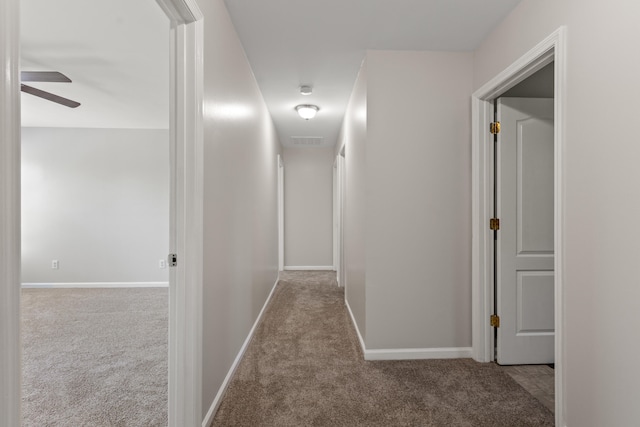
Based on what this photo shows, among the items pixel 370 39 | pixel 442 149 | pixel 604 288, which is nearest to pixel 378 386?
pixel 604 288

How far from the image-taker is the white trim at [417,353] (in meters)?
2.69

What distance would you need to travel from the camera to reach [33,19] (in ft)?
7.63

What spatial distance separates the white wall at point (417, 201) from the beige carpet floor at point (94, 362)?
1608mm

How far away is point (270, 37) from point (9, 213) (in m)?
2.27

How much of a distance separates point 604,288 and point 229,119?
2218 millimetres

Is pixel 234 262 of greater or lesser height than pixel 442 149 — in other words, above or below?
below

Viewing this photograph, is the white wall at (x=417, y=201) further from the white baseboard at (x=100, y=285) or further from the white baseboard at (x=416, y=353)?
the white baseboard at (x=100, y=285)

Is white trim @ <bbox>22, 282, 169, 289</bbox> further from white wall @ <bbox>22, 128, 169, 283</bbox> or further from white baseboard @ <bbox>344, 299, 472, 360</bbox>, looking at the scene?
white baseboard @ <bbox>344, 299, 472, 360</bbox>

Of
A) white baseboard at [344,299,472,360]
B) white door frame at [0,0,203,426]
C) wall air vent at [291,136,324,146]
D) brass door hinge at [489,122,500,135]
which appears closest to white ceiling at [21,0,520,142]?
brass door hinge at [489,122,500,135]

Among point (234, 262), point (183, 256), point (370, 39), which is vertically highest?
point (370, 39)

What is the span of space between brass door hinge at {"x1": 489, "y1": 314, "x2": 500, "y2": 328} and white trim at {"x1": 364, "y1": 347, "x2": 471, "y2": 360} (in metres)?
0.27

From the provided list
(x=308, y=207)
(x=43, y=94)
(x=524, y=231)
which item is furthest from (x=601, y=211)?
(x=308, y=207)

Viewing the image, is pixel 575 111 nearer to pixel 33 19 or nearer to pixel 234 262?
pixel 234 262

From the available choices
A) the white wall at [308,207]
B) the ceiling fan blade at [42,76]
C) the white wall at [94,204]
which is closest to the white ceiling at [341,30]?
the ceiling fan blade at [42,76]
